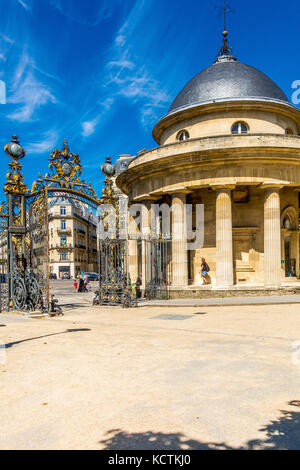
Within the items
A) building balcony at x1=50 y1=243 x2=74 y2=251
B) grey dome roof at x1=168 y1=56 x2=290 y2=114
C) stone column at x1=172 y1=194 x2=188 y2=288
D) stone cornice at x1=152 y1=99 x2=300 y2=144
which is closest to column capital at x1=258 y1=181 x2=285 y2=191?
stone column at x1=172 y1=194 x2=188 y2=288

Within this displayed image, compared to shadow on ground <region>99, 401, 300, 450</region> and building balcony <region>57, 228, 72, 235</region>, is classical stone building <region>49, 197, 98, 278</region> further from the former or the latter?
shadow on ground <region>99, 401, 300, 450</region>

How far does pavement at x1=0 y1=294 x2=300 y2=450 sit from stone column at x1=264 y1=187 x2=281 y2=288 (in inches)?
361

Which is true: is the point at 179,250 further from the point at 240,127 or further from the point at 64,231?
the point at 64,231

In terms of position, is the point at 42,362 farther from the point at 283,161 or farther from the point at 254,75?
the point at 254,75

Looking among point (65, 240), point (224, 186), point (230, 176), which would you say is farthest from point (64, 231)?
point (230, 176)

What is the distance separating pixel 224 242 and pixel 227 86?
34.2ft

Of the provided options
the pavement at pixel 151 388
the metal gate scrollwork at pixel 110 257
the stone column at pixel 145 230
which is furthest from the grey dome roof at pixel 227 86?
the pavement at pixel 151 388

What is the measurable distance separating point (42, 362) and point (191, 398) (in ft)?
10.5

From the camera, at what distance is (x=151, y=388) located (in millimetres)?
5465

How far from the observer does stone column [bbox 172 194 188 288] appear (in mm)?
20250

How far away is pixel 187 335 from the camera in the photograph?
962cm

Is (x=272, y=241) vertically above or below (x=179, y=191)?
below
